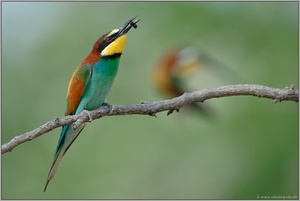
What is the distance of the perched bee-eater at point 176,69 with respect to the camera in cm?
436

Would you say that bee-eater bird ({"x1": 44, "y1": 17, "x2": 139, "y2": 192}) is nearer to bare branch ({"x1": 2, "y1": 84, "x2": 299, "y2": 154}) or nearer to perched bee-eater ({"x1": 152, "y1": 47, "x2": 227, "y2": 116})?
bare branch ({"x1": 2, "y1": 84, "x2": 299, "y2": 154})

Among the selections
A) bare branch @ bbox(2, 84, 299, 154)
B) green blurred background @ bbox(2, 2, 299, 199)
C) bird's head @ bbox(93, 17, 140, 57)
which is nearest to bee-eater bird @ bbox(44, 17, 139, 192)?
bird's head @ bbox(93, 17, 140, 57)

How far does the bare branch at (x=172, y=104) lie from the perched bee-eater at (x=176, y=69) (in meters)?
2.26

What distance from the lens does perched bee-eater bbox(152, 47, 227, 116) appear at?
436cm

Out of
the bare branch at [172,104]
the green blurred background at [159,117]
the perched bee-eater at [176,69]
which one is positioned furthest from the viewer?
the perched bee-eater at [176,69]

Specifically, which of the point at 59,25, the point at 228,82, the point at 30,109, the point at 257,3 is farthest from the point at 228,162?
the point at 59,25

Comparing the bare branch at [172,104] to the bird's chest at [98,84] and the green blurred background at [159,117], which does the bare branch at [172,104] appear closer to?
the bird's chest at [98,84]

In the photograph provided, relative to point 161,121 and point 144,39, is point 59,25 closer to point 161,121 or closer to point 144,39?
point 144,39

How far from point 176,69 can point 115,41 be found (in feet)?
8.09

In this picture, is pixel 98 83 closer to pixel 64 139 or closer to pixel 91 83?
pixel 91 83

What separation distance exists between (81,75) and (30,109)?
221 centimetres

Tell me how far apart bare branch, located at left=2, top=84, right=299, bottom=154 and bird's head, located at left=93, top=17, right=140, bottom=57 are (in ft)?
0.86

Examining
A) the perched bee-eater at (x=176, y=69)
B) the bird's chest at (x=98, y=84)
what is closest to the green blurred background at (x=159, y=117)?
the perched bee-eater at (x=176, y=69)

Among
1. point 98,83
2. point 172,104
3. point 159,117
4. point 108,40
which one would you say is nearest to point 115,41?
point 108,40
